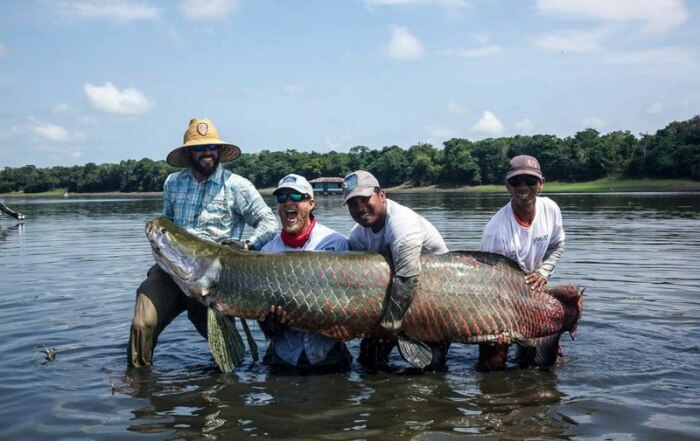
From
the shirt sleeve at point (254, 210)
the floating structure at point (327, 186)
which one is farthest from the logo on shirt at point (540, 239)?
the floating structure at point (327, 186)

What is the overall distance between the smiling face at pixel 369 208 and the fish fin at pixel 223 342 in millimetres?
1492

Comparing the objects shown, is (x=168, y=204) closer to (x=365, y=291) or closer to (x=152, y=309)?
(x=152, y=309)

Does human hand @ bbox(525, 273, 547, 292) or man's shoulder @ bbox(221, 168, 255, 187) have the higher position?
man's shoulder @ bbox(221, 168, 255, 187)

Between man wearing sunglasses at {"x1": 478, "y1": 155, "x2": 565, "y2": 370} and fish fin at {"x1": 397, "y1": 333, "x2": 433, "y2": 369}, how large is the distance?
641 mm

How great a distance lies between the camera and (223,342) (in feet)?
19.4

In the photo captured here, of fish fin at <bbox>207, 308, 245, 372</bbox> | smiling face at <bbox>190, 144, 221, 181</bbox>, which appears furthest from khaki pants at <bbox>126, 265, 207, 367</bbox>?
smiling face at <bbox>190, 144, 221, 181</bbox>

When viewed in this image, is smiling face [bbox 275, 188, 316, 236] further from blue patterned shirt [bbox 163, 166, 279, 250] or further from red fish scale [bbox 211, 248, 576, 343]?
blue patterned shirt [bbox 163, 166, 279, 250]

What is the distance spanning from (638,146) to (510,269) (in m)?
72.7

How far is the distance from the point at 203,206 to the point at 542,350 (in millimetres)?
3431

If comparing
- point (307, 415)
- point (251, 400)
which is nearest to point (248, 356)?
point (251, 400)

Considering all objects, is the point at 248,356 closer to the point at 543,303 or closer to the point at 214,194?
the point at 214,194

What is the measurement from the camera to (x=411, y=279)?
17.9 ft

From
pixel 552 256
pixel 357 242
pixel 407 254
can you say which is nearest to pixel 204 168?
pixel 357 242

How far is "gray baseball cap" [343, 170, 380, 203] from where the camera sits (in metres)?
5.43
